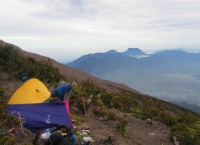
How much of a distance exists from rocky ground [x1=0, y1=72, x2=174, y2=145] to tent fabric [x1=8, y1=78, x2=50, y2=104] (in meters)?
0.95

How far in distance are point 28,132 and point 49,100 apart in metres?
2.07

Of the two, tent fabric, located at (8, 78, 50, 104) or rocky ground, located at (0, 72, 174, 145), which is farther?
tent fabric, located at (8, 78, 50, 104)

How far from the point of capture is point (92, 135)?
655cm

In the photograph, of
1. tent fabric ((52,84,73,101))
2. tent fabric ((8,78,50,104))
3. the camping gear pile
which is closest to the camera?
the camping gear pile

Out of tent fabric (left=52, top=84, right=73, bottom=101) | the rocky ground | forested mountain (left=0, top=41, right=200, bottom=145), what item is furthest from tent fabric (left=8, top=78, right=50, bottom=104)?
the rocky ground

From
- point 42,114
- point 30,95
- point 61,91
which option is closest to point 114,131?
point 61,91

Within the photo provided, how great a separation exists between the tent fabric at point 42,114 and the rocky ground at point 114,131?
492mm

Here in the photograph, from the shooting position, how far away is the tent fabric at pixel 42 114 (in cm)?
618

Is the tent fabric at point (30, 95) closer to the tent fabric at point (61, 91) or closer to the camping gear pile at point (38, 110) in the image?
the camping gear pile at point (38, 110)

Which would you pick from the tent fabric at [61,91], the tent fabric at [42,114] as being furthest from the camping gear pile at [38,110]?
the tent fabric at [61,91]

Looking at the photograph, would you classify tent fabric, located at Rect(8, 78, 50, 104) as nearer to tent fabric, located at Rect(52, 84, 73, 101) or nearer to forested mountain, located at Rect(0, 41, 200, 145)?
tent fabric, located at Rect(52, 84, 73, 101)

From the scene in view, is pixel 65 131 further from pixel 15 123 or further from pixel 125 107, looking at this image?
pixel 125 107

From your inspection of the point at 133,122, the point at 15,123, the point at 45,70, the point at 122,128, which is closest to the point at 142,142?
the point at 122,128

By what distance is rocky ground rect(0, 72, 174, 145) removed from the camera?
6.22m
